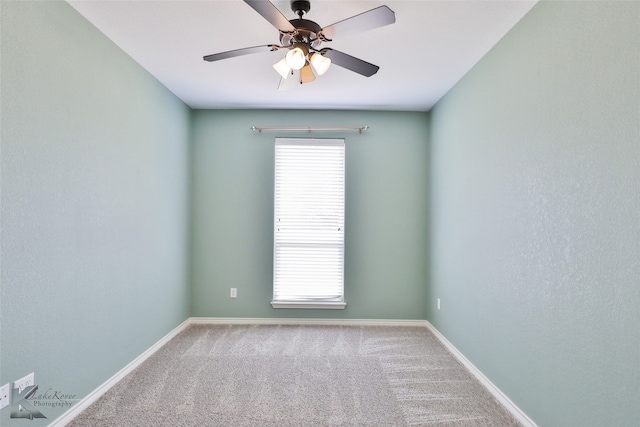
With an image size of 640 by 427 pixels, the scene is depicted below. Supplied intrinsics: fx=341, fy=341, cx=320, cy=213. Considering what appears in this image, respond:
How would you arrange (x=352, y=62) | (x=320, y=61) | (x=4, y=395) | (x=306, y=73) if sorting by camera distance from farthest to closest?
1. (x=306, y=73)
2. (x=352, y=62)
3. (x=320, y=61)
4. (x=4, y=395)

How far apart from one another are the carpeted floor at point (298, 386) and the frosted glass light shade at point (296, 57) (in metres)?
2.19

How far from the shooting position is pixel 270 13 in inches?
67.6

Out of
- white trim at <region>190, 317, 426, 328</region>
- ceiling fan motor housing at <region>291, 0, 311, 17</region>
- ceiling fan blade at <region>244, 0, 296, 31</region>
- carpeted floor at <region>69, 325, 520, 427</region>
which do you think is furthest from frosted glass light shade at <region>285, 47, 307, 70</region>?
white trim at <region>190, 317, 426, 328</region>

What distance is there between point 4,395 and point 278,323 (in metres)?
2.66

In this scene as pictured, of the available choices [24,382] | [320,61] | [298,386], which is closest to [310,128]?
[320,61]

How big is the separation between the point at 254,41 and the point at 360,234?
2.43 m

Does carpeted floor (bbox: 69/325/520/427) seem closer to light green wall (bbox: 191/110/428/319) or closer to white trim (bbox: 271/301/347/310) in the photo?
white trim (bbox: 271/301/347/310)

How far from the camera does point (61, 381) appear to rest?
6.77ft

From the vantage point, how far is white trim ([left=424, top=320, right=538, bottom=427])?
2125 mm

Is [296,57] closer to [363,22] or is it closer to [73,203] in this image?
[363,22]

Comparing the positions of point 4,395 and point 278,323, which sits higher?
point 4,395

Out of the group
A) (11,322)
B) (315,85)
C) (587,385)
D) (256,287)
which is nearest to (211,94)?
(315,85)

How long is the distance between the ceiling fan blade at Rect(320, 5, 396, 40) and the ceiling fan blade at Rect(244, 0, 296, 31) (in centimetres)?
21

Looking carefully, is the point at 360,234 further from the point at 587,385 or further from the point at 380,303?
the point at 587,385
